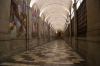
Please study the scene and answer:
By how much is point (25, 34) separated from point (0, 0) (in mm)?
5709

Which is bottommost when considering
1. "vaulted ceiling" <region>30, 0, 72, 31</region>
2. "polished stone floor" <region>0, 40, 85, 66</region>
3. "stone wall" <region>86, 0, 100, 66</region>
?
"polished stone floor" <region>0, 40, 85, 66</region>

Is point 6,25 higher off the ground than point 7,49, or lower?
higher

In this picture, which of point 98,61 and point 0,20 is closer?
point 98,61

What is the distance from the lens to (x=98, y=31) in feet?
13.6

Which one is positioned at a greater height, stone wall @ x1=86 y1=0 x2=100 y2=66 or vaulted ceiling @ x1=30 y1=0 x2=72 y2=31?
vaulted ceiling @ x1=30 y1=0 x2=72 y2=31

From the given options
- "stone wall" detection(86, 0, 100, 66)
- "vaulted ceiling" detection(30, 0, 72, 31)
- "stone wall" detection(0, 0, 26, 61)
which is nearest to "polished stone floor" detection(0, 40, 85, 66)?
"stone wall" detection(0, 0, 26, 61)

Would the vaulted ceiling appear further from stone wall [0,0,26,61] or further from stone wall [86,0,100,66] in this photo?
stone wall [86,0,100,66]

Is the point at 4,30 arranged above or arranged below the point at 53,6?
below

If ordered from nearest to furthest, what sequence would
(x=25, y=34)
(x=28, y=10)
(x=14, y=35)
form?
(x=14, y=35) → (x=25, y=34) → (x=28, y=10)

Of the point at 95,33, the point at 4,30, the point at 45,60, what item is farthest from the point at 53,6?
the point at 95,33

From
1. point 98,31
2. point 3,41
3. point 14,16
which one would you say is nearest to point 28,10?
point 14,16

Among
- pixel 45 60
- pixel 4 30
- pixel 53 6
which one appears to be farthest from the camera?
pixel 53 6

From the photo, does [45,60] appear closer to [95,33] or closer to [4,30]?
[4,30]

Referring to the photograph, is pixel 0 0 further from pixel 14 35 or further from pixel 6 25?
pixel 14 35
